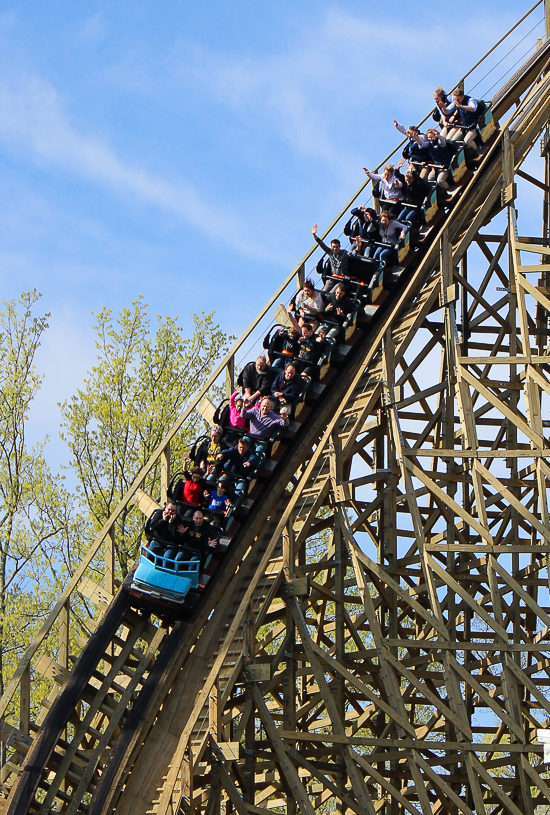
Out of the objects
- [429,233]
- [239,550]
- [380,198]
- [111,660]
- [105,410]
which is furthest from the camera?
[105,410]

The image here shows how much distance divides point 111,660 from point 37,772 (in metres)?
1.40

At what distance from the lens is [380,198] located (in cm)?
1481

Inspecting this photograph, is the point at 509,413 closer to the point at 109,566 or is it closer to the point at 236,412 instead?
the point at 236,412

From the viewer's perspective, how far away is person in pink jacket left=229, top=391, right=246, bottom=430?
42.7 feet

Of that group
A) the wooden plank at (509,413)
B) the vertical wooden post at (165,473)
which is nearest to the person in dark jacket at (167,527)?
the vertical wooden post at (165,473)

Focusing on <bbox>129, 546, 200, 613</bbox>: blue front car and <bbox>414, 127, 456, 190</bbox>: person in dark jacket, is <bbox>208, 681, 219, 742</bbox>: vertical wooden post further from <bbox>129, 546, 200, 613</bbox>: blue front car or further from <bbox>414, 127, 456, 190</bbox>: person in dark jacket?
<bbox>414, 127, 456, 190</bbox>: person in dark jacket

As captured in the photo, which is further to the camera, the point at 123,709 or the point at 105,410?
the point at 105,410

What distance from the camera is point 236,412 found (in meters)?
13.1

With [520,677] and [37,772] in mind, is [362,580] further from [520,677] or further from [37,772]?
[37,772]

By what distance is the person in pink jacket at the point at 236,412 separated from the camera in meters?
13.0

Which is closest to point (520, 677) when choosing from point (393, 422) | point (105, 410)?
point (393, 422)

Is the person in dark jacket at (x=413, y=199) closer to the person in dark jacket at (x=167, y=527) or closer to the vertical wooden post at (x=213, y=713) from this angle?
the person in dark jacket at (x=167, y=527)

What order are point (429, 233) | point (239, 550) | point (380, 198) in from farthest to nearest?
1. point (380, 198)
2. point (429, 233)
3. point (239, 550)

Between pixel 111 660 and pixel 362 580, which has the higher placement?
pixel 362 580
